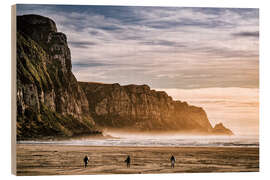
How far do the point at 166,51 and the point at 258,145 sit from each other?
512 centimetres

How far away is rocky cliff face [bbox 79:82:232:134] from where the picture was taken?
998 inches

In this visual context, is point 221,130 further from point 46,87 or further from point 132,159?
point 46,87

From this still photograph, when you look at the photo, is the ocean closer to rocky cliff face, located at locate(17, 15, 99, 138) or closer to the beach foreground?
the beach foreground

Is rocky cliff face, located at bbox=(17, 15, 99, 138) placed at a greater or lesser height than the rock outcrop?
greater

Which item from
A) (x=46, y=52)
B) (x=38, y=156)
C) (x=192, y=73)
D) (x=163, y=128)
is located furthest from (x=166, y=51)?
(x=38, y=156)

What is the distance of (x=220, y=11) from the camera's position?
2547cm

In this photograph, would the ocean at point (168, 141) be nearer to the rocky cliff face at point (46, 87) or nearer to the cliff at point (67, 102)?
the cliff at point (67, 102)

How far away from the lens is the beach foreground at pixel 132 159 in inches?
934

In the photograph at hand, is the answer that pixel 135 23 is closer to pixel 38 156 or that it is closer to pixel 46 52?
pixel 46 52

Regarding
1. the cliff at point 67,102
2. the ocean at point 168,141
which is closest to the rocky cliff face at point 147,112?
the cliff at point 67,102

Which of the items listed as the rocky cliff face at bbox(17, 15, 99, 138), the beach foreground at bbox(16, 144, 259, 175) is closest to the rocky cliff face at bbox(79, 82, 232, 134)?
the rocky cliff face at bbox(17, 15, 99, 138)

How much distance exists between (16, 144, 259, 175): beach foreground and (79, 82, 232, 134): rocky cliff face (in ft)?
2.98

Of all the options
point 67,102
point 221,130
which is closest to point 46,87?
point 67,102

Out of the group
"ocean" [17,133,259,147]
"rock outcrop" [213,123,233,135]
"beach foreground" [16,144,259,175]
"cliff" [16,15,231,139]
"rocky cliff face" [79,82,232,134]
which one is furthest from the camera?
"rock outcrop" [213,123,233,135]
